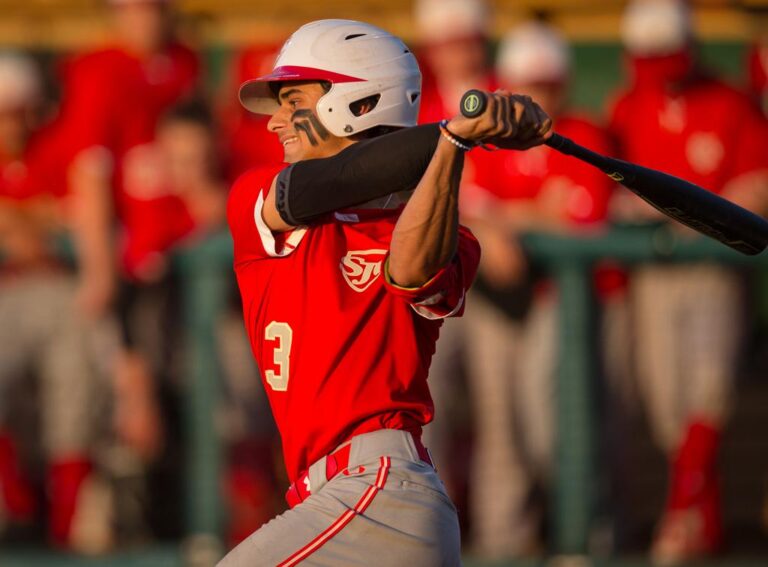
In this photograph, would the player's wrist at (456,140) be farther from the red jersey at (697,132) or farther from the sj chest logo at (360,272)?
the red jersey at (697,132)

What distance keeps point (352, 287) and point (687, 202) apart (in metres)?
0.73

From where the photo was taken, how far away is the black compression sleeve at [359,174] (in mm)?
2957

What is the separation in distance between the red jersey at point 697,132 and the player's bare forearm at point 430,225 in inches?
124

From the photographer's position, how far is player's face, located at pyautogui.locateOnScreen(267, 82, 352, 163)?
338 centimetres

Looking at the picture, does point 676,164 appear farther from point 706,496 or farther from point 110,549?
point 110,549

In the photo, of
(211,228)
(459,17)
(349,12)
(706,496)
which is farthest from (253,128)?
(706,496)

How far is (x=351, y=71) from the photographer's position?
3.33 metres

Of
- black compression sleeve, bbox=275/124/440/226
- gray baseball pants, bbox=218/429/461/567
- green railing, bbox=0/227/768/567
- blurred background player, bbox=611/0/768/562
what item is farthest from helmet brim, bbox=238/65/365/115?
blurred background player, bbox=611/0/768/562

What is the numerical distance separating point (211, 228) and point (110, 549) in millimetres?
1329

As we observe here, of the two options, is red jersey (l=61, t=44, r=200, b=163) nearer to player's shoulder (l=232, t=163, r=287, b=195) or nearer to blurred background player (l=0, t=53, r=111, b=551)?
blurred background player (l=0, t=53, r=111, b=551)

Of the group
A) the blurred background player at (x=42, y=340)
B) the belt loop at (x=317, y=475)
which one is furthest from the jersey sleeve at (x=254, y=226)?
the blurred background player at (x=42, y=340)

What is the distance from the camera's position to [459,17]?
242 inches

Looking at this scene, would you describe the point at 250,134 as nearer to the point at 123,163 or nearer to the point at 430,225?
the point at 123,163

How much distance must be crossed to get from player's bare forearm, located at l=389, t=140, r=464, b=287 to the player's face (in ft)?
1.45
